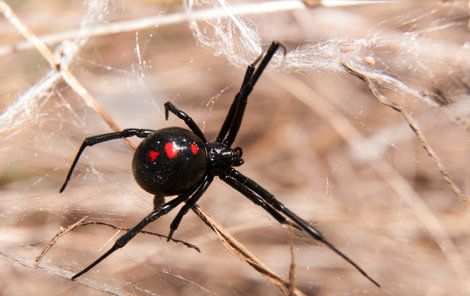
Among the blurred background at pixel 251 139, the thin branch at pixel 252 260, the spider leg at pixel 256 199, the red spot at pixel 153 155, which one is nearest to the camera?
the thin branch at pixel 252 260

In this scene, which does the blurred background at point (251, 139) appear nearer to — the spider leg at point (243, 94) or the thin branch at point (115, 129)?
the thin branch at point (115, 129)

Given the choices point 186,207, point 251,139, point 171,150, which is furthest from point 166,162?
point 251,139

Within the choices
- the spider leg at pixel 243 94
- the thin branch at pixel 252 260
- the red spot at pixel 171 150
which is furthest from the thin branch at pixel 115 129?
the spider leg at pixel 243 94

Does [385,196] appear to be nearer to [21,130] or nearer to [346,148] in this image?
[346,148]

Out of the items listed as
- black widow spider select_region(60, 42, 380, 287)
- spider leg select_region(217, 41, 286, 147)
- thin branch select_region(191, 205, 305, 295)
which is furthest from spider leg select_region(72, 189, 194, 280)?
spider leg select_region(217, 41, 286, 147)

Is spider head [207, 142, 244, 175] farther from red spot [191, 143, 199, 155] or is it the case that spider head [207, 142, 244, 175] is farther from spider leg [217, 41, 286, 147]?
red spot [191, 143, 199, 155]

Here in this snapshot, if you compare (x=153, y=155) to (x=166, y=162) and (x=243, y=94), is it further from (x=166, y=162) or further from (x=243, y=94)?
(x=243, y=94)

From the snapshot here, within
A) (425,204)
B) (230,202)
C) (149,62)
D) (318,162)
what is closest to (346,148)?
(318,162)
